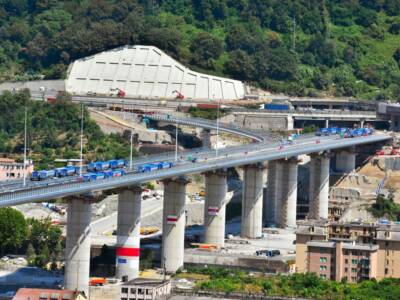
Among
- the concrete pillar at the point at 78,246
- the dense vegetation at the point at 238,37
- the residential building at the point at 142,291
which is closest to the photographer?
the residential building at the point at 142,291

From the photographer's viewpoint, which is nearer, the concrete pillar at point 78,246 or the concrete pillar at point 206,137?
the concrete pillar at point 78,246

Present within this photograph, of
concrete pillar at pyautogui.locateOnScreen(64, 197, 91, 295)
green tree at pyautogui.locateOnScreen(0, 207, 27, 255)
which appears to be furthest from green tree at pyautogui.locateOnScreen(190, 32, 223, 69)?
concrete pillar at pyautogui.locateOnScreen(64, 197, 91, 295)

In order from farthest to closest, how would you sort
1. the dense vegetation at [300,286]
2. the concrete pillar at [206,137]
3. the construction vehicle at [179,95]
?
the construction vehicle at [179,95] → the concrete pillar at [206,137] → the dense vegetation at [300,286]

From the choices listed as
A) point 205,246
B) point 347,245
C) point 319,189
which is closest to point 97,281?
point 347,245

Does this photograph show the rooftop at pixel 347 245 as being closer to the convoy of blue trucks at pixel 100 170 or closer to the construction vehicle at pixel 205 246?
the convoy of blue trucks at pixel 100 170

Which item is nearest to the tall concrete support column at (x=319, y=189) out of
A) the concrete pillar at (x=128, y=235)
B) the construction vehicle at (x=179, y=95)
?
the concrete pillar at (x=128, y=235)

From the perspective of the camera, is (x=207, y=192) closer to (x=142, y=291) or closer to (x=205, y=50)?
(x=142, y=291)

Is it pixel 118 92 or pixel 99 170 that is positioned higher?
pixel 118 92
